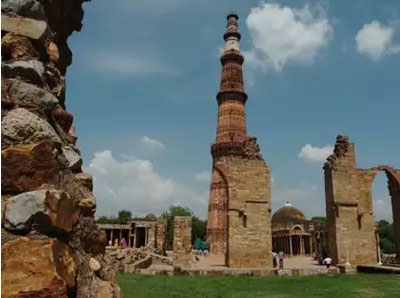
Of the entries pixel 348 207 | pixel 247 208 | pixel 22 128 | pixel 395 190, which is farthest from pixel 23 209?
pixel 395 190

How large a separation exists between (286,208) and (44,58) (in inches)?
1902

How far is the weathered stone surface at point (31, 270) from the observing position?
4.09ft

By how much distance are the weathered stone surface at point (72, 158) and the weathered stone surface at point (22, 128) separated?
1.38 feet

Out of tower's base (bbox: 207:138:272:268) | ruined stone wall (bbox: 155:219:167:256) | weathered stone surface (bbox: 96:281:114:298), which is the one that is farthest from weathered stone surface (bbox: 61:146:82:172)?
ruined stone wall (bbox: 155:219:167:256)

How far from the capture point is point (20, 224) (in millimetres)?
1321

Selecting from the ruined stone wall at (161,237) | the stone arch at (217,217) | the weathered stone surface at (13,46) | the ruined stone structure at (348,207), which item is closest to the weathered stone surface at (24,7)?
the weathered stone surface at (13,46)

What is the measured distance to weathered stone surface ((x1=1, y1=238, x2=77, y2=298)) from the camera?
1245 mm

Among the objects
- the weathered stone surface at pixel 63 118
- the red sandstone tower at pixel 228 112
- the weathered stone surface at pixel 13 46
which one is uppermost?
the red sandstone tower at pixel 228 112

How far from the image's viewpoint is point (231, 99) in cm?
3089

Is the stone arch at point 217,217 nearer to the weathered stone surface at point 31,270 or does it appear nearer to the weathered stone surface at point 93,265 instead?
the weathered stone surface at point 93,265

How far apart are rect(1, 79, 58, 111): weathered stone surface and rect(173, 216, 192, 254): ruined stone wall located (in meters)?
16.7

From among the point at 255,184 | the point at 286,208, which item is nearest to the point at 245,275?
the point at 255,184

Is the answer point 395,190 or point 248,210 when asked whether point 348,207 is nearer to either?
point 395,190

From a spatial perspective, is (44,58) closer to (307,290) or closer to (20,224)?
(20,224)
